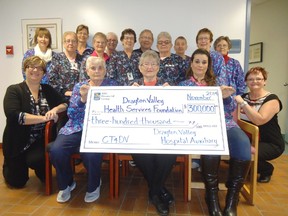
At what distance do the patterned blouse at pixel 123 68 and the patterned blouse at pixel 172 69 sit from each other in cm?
30

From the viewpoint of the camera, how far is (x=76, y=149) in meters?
2.09

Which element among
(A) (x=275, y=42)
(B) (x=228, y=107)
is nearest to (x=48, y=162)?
(B) (x=228, y=107)

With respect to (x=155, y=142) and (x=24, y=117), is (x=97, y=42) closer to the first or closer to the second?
(x=24, y=117)

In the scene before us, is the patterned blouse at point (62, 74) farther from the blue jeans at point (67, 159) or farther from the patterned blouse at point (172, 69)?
the patterned blouse at point (172, 69)

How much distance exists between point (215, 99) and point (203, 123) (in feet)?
0.71

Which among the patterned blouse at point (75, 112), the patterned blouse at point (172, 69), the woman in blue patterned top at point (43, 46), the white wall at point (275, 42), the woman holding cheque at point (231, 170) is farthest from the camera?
the white wall at point (275, 42)

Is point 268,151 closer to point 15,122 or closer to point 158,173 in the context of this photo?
point 158,173

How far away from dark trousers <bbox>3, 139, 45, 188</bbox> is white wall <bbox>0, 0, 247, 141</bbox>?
2009 mm

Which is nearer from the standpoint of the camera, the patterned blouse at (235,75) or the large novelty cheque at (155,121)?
the large novelty cheque at (155,121)

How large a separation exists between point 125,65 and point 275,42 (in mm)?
3318

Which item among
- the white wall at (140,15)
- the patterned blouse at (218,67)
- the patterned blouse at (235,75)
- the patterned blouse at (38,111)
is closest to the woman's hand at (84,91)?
the patterned blouse at (38,111)

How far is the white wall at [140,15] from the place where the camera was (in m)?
3.29

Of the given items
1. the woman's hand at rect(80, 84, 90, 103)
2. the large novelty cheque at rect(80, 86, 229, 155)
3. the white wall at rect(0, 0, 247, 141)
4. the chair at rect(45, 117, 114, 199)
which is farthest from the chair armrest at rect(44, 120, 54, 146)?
the white wall at rect(0, 0, 247, 141)

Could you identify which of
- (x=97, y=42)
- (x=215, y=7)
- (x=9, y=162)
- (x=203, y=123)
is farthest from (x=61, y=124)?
(x=215, y=7)
